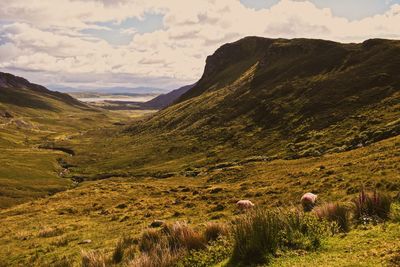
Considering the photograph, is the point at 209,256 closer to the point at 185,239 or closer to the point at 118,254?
the point at 185,239

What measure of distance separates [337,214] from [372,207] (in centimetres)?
132

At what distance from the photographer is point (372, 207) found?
1454 centimetres

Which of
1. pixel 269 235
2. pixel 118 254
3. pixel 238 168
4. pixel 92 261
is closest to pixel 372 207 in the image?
pixel 269 235

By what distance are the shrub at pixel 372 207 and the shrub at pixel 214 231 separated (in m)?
4.78

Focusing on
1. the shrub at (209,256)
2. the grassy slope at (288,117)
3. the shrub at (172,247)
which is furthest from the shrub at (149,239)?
the grassy slope at (288,117)

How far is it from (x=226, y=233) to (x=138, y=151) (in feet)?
468

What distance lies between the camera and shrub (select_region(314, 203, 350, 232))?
13805 mm

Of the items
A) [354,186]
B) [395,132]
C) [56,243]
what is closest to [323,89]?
[395,132]

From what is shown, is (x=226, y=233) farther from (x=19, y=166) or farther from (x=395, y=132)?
(x=19, y=166)

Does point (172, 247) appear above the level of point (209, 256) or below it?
below

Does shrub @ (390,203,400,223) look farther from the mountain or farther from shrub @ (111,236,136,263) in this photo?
the mountain

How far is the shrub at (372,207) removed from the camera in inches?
551

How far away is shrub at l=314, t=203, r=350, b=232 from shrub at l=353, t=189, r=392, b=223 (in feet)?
1.38

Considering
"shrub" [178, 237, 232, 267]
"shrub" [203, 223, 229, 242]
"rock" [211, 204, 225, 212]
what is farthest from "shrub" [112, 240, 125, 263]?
"rock" [211, 204, 225, 212]
